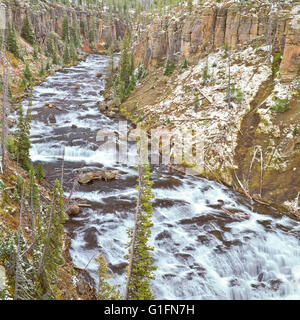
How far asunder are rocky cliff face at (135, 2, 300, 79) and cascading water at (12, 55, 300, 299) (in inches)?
729

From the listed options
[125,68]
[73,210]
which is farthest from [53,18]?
[73,210]

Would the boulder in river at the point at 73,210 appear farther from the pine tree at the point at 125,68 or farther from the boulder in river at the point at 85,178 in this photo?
the pine tree at the point at 125,68

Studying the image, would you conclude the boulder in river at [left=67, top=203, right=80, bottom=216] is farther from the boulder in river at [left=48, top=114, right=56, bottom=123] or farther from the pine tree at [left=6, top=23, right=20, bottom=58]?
the pine tree at [left=6, top=23, right=20, bottom=58]

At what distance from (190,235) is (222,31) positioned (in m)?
35.8

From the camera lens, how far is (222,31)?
42.7 m

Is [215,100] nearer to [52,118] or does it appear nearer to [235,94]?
[235,94]

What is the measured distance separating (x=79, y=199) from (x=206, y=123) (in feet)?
57.6

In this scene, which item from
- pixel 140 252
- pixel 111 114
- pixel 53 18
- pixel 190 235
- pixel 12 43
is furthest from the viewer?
pixel 53 18

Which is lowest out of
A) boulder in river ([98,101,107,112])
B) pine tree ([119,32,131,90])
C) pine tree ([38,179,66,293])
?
boulder in river ([98,101,107,112])

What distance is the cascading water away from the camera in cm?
1530

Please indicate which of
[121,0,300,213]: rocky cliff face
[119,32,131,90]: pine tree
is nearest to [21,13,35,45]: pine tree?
[119,32,131,90]: pine tree

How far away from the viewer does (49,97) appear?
158 ft

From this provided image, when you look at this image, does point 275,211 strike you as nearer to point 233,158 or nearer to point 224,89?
point 233,158
